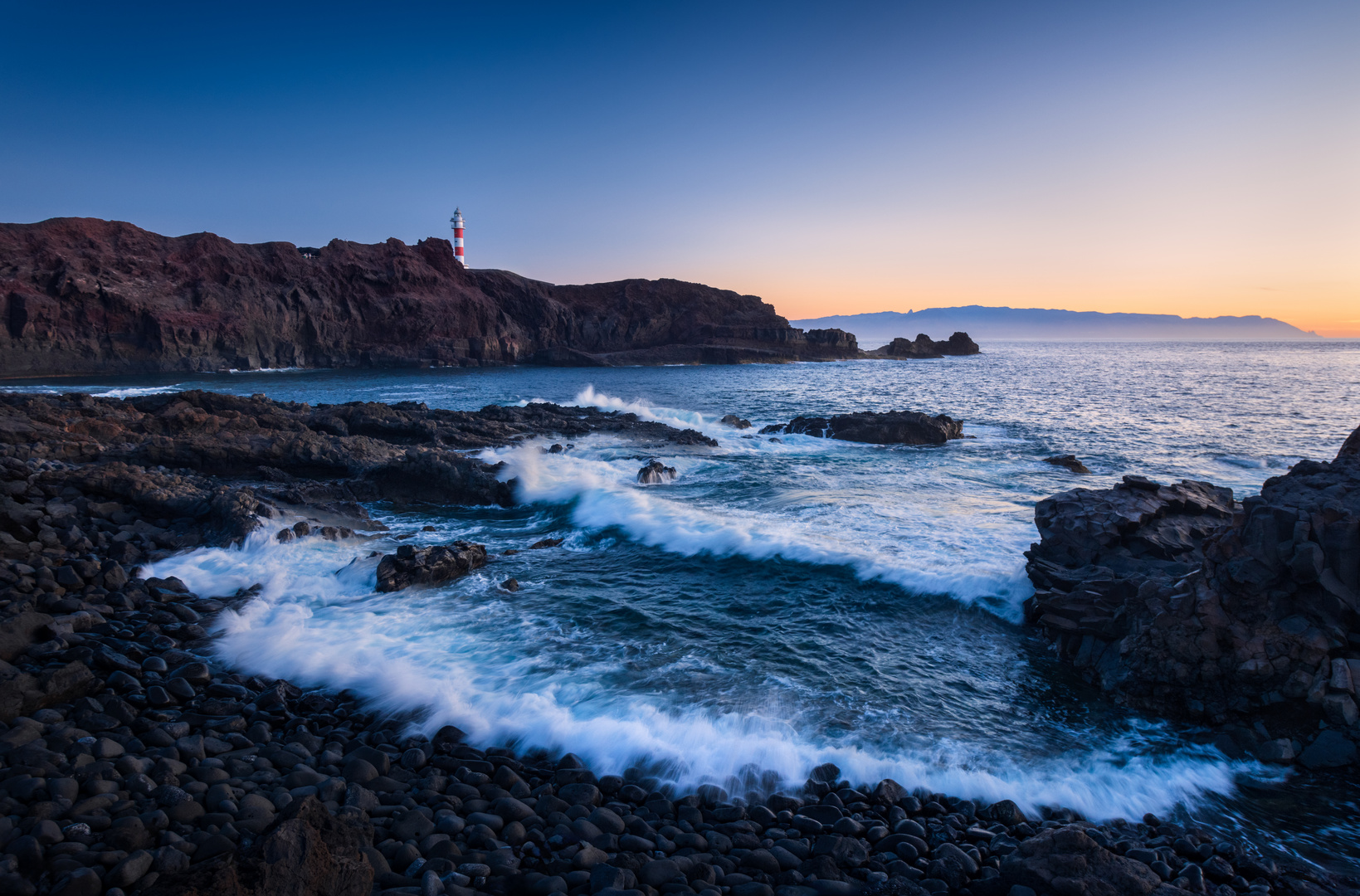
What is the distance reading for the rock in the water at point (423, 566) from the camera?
8.23 m

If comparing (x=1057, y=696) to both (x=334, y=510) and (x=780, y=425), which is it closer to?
(x=334, y=510)

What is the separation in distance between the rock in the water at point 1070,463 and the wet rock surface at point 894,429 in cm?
384

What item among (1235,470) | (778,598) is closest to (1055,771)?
(778,598)

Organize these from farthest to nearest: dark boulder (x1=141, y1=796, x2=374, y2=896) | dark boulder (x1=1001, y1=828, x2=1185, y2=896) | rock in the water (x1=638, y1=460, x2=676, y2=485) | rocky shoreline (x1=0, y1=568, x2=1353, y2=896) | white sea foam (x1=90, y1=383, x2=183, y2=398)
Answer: white sea foam (x1=90, y1=383, x2=183, y2=398) → rock in the water (x1=638, y1=460, x2=676, y2=485) → dark boulder (x1=1001, y1=828, x2=1185, y2=896) → rocky shoreline (x1=0, y1=568, x2=1353, y2=896) → dark boulder (x1=141, y1=796, x2=374, y2=896)

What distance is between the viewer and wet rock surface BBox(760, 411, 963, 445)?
21.2 m

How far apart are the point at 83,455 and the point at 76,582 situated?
7.34 metres

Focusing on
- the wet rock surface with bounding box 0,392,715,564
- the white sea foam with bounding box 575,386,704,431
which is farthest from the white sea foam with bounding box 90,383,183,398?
the white sea foam with bounding box 575,386,704,431

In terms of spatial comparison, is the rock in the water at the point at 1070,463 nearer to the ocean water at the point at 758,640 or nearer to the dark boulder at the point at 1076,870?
the ocean water at the point at 758,640

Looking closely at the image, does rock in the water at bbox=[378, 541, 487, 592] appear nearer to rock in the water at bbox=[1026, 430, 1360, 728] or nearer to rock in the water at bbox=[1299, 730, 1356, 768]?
rock in the water at bbox=[1026, 430, 1360, 728]

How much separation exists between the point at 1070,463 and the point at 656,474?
11.5 m

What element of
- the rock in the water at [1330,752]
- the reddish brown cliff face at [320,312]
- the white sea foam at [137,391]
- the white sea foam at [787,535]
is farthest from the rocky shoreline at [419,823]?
the reddish brown cliff face at [320,312]

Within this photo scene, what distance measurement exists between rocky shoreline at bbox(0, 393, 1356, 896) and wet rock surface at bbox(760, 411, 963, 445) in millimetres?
17518

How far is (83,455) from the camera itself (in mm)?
12070

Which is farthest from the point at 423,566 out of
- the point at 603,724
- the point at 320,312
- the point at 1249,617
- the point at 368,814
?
the point at 320,312
